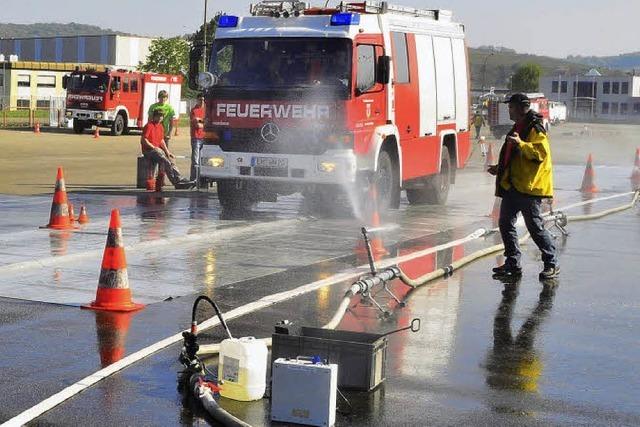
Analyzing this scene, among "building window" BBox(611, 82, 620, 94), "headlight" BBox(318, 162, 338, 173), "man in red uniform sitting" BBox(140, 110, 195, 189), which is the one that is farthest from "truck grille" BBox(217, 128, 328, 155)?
"building window" BBox(611, 82, 620, 94)

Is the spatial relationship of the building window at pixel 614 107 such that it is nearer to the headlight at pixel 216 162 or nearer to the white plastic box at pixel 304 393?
the headlight at pixel 216 162

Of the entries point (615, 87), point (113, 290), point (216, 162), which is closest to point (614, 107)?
point (615, 87)

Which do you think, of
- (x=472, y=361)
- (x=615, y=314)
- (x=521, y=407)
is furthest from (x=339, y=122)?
(x=521, y=407)

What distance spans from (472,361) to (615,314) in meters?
2.63

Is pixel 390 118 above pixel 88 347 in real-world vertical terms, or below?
above

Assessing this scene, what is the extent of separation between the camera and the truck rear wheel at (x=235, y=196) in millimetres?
18062

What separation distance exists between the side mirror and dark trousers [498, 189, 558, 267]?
Result: 5.43 meters

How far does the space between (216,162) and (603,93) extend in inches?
7071

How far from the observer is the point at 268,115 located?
17.2 m

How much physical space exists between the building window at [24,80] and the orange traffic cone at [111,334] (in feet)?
295

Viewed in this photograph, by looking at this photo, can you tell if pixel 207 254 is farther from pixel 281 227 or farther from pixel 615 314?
pixel 615 314

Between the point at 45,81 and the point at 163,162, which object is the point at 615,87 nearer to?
the point at 45,81

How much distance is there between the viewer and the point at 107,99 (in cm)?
4931

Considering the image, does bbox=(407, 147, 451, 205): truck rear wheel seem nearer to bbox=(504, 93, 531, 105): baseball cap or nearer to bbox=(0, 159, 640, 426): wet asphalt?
bbox=(0, 159, 640, 426): wet asphalt
